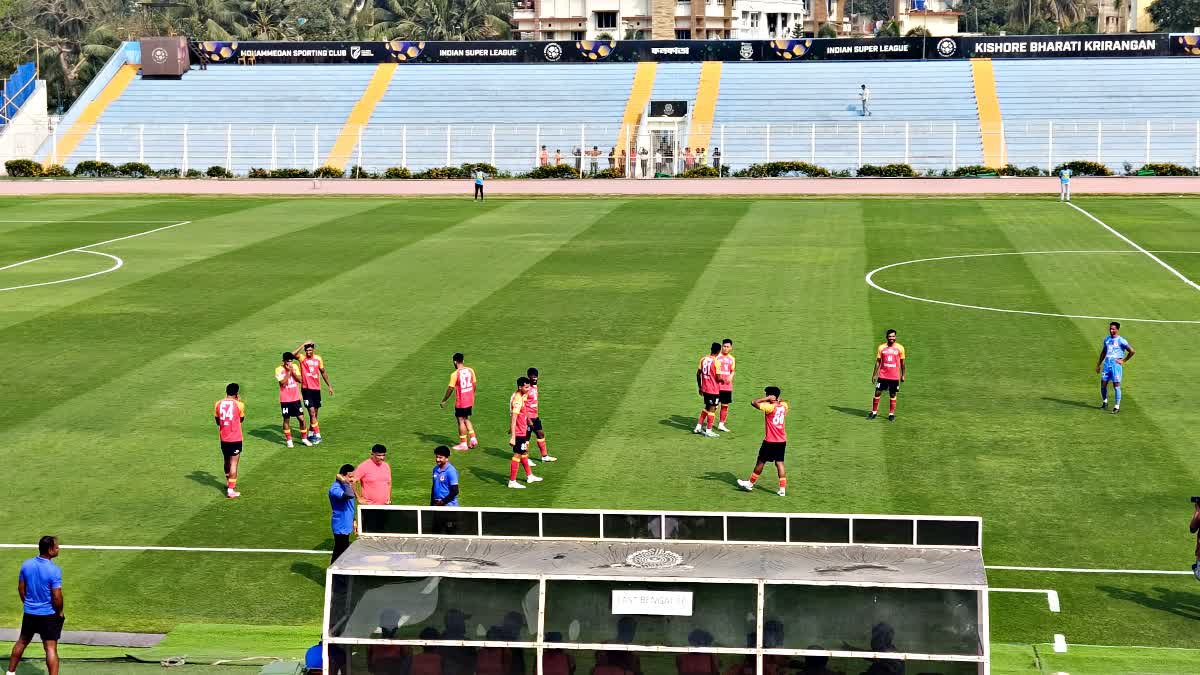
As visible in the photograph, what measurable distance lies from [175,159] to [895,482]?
6659 cm

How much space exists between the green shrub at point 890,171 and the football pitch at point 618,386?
18.5 meters

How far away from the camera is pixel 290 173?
77875 millimetres

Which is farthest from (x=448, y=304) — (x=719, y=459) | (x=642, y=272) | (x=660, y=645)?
(x=660, y=645)

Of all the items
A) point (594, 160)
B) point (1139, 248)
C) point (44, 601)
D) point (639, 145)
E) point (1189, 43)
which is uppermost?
point (1189, 43)

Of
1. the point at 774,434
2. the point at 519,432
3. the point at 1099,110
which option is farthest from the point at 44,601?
the point at 1099,110

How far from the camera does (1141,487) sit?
23.2m

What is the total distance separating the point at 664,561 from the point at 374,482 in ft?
25.5

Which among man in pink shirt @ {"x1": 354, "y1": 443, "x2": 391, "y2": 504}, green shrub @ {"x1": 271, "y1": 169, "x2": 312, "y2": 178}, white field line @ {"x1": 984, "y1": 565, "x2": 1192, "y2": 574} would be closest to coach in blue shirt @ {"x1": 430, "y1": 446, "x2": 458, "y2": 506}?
man in pink shirt @ {"x1": 354, "y1": 443, "x2": 391, "y2": 504}

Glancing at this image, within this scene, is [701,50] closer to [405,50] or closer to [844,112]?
[844,112]

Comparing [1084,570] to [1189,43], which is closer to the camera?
[1084,570]

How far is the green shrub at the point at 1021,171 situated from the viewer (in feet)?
240

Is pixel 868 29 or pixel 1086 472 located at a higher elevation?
pixel 868 29

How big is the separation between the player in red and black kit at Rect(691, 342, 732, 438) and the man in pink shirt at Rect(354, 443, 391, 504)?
25.1ft

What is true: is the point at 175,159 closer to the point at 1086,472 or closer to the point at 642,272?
the point at 642,272
